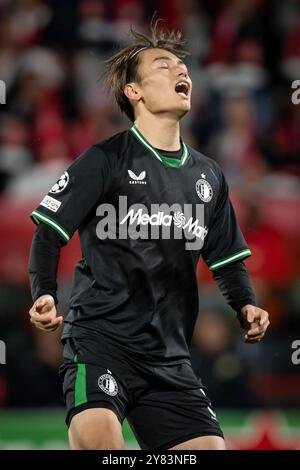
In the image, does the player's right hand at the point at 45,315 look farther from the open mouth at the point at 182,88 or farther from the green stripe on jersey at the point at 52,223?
the open mouth at the point at 182,88

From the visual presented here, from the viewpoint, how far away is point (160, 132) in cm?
454

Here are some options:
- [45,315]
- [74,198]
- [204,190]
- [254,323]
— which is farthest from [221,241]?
[45,315]

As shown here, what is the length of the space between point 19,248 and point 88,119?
1819 millimetres

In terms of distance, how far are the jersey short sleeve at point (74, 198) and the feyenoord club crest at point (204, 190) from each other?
456 mm

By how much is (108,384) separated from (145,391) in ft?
0.81

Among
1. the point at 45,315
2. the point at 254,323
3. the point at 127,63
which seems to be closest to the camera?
the point at 45,315

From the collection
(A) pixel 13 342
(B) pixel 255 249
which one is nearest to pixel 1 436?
(A) pixel 13 342

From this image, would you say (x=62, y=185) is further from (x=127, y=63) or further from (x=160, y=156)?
(x=127, y=63)

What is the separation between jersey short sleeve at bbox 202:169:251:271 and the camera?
4652mm

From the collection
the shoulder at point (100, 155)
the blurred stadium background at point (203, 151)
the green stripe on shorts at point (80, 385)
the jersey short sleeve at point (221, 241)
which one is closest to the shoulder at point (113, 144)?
the shoulder at point (100, 155)

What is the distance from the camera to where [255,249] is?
7832mm

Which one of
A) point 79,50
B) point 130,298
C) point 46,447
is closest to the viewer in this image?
point 130,298
